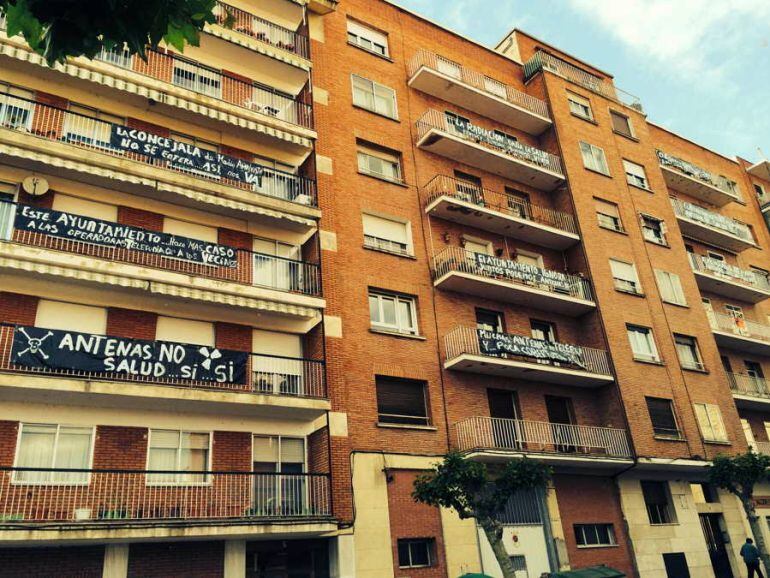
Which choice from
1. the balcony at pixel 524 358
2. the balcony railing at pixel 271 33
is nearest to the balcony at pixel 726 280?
the balcony at pixel 524 358

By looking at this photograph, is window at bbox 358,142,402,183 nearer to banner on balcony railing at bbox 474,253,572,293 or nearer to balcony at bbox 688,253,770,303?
banner on balcony railing at bbox 474,253,572,293

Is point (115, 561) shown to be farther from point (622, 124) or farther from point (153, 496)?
point (622, 124)

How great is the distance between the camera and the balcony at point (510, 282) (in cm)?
2178

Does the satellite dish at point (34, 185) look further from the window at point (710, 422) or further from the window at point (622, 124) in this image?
the window at point (622, 124)

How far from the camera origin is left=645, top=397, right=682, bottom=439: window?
2369 centimetres

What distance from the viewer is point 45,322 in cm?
1569

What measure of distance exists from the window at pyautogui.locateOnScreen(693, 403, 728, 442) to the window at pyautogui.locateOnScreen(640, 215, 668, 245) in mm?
7162

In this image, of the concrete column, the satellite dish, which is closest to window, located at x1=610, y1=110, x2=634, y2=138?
the satellite dish

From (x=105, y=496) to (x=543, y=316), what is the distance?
15683mm

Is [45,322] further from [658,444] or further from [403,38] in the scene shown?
[658,444]

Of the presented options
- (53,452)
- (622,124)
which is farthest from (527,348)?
(622,124)

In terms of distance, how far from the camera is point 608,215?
1084 inches

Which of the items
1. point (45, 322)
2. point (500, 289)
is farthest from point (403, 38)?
point (45, 322)

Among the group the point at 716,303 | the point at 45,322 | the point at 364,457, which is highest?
the point at 716,303
